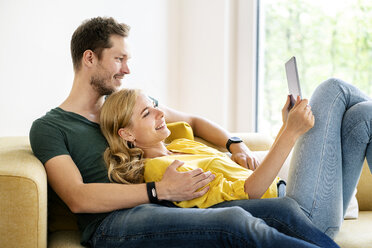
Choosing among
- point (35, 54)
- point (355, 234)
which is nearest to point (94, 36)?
point (35, 54)

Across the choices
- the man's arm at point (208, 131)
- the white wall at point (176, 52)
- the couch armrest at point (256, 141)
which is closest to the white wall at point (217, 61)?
the white wall at point (176, 52)

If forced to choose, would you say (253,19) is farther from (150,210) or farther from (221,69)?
(150,210)

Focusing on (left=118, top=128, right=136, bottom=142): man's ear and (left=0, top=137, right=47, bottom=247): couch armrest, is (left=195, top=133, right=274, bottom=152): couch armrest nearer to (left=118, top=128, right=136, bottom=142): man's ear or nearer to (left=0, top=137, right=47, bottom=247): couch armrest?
(left=118, top=128, right=136, bottom=142): man's ear

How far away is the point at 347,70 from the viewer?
9.99 feet

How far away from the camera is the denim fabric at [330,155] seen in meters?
1.59

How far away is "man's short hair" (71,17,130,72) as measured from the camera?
6.38 feet

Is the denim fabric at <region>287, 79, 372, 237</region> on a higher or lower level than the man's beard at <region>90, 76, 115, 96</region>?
lower

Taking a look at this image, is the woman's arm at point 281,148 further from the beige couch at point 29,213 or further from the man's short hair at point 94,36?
the man's short hair at point 94,36

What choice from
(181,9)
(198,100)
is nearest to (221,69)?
(198,100)

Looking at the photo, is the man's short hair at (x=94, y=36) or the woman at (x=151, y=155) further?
the man's short hair at (x=94, y=36)

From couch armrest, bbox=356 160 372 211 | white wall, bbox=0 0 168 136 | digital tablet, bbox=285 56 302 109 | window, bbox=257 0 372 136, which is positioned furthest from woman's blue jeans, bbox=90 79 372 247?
window, bbox=257 0 372 136

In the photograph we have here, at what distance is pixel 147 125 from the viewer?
176 cm

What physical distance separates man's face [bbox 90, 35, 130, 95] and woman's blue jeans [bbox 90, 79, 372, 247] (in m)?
0.60

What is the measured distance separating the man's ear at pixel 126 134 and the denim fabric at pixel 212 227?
334 mm
